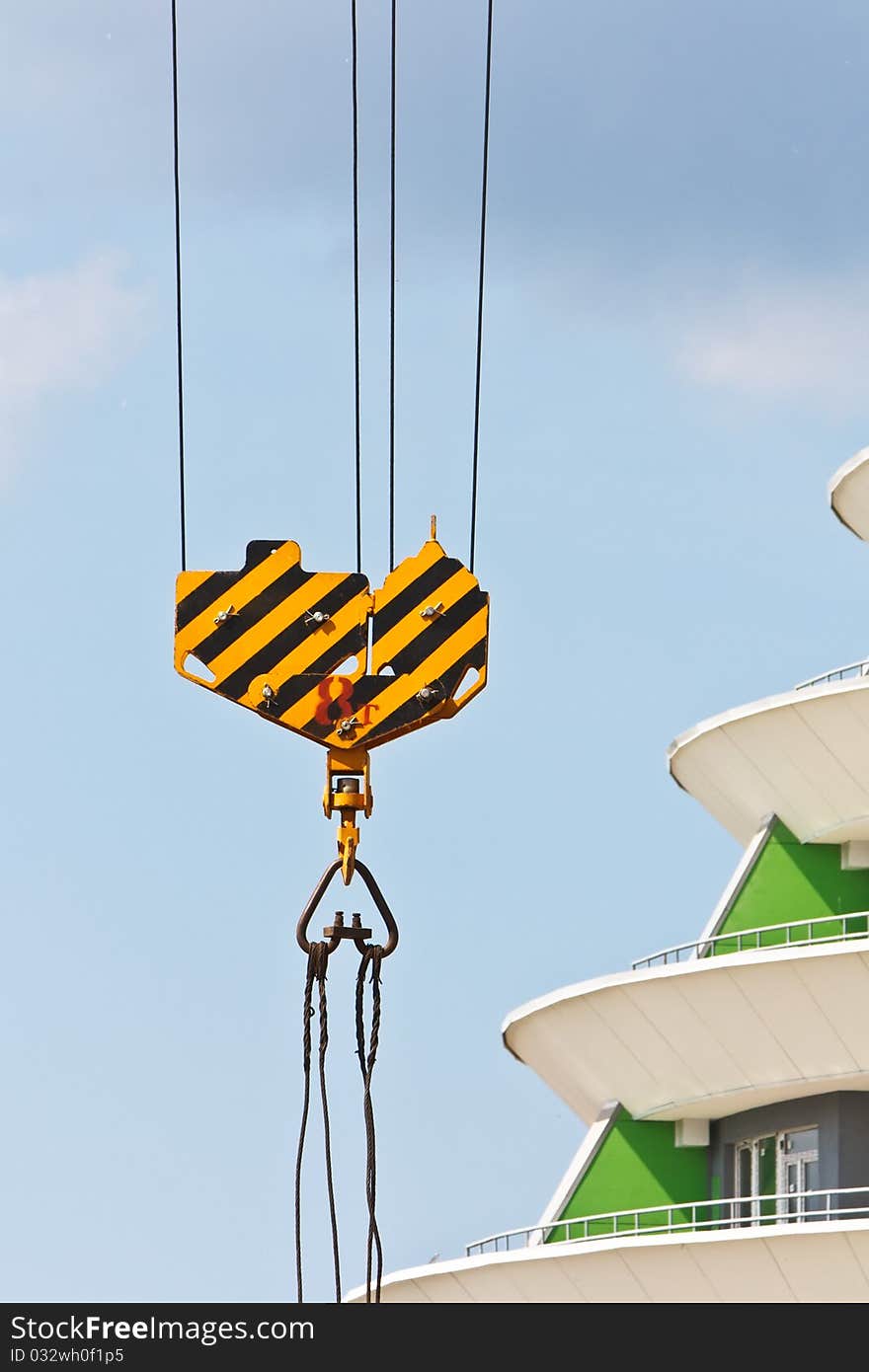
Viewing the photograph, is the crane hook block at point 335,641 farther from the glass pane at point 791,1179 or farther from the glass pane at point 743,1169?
the glass pane at point 743,1169

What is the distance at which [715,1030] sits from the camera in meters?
37.0


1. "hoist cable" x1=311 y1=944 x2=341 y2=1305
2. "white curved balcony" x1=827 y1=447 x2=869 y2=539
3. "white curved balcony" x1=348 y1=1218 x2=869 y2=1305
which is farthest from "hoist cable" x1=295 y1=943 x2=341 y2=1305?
"white curved balcony" x1=827 y1=447 x2=869 y2=539

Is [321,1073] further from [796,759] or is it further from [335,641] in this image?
[796,759]

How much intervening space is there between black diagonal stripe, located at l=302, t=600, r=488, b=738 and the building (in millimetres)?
18859

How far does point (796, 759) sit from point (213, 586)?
80.5 ft

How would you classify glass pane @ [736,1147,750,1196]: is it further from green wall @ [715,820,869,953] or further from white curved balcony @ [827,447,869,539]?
white curved balcony @ [827,447,869,539]

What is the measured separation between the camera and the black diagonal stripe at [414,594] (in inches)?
606
